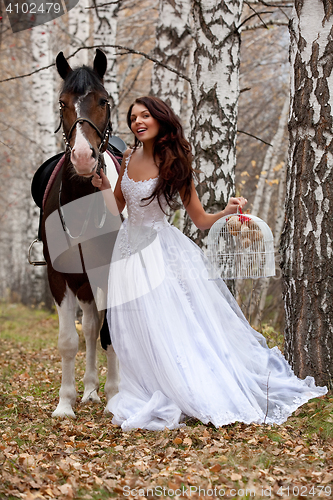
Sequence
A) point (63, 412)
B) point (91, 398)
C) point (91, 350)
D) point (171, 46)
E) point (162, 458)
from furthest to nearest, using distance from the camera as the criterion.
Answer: point (171, 46) < point (91, 350) < point (91, 398) < point (63, 412) < point (162, 458)

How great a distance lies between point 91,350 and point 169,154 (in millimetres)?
2196

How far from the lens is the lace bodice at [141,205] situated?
3889 mm

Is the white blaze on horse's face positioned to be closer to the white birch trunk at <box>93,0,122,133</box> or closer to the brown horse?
the brown horse

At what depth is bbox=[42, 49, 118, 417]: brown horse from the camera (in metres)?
3.63

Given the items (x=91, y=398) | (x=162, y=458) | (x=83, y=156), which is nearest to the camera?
(x=162, y=458)

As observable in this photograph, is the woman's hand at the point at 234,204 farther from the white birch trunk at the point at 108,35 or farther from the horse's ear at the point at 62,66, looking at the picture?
the white birch trunk at the point at 108,35

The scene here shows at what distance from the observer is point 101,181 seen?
3855 mm

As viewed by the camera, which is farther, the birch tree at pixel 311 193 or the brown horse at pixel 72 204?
the birch tree at pixel 311 193

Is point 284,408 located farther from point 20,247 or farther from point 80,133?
point 20,247

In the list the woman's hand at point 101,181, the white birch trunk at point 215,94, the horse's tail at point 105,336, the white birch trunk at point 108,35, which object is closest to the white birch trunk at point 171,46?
the white birch trunk at point 108,35

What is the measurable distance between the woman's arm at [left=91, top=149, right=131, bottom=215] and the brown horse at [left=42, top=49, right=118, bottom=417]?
0.31 ft

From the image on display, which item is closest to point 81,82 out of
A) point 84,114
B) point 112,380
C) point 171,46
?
point 84,114

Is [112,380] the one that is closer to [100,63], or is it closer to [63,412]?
[63,412]

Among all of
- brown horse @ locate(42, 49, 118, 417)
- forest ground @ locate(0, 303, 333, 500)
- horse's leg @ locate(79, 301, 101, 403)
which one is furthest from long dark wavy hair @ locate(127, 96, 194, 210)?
forest ground @ locate(0, 303, 333, 500)
